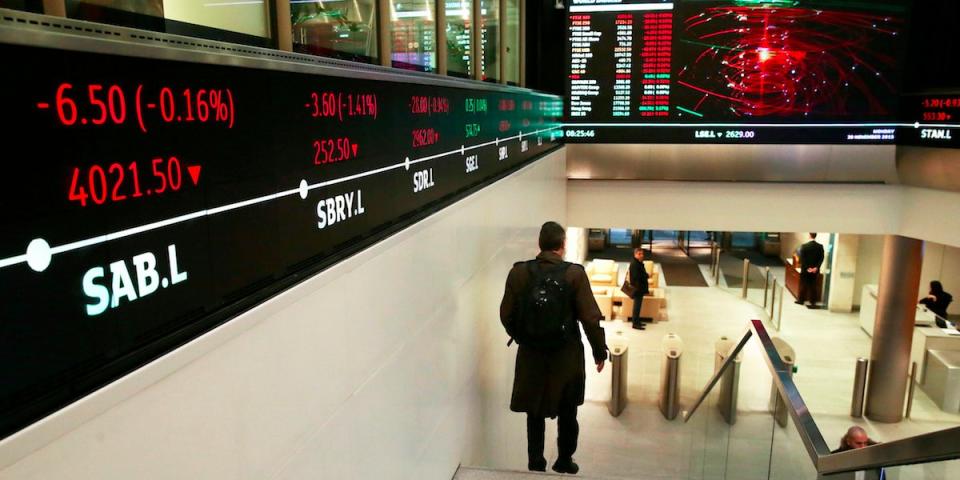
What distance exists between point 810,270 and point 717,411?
28.2 feet

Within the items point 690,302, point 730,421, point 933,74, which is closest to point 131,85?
point 730,421

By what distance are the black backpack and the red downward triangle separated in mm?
2659

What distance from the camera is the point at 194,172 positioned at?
1356 millimetres

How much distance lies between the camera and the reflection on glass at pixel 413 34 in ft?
10.9

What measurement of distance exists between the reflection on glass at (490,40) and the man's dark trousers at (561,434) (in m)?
2.48

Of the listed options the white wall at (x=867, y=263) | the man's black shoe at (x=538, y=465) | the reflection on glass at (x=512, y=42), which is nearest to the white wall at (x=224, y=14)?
the man's black shoe at (x=538, y=465)

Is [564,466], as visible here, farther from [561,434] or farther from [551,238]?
[551,238]

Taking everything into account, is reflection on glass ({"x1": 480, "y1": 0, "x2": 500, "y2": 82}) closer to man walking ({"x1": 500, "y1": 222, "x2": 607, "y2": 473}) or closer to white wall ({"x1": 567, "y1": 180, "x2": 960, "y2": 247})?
man walking ({"x1": 500, "y1": 222, "x2": 607, "y2": 473})

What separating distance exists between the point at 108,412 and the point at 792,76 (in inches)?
286

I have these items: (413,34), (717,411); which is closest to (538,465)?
(717,411)

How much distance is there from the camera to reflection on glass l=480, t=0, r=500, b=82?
17.1ft

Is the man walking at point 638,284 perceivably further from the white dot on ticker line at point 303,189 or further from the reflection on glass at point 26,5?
the reflection on glass at point 26,5

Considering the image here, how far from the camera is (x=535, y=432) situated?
4.47 m

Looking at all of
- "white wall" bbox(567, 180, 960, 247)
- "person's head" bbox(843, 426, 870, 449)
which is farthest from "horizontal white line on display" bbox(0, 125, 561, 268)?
"white wall" bbox(567, 180, 960, 247)
